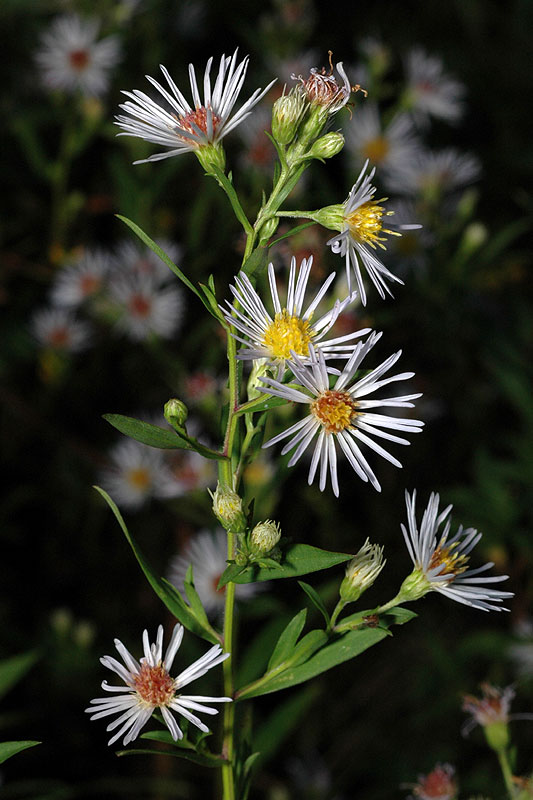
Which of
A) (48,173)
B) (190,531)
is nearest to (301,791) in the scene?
(190,531)

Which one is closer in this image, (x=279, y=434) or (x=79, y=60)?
(x=279, y=434)

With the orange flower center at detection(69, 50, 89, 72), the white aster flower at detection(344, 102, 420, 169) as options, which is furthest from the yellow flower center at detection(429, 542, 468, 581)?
the orange flower center at detection(69, 50, 89, 72)

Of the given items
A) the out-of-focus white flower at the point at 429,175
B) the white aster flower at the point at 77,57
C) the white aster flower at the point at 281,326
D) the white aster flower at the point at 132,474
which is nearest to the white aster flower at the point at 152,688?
the white aster flower at the point at 281,326

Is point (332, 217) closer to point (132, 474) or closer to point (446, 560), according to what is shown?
point (446, 560)

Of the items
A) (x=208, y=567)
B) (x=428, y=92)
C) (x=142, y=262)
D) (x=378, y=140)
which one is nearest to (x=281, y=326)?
(x=208, y=567)

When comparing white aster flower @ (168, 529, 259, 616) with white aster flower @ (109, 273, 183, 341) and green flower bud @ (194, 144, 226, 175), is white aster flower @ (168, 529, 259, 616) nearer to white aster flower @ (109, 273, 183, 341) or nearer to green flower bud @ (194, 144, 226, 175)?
white aster flower @ (109, 273, 183, 341)

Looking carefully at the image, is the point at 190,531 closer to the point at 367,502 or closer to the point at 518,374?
the point at 367,502

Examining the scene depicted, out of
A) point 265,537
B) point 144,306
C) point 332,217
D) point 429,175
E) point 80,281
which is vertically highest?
point 429,175
